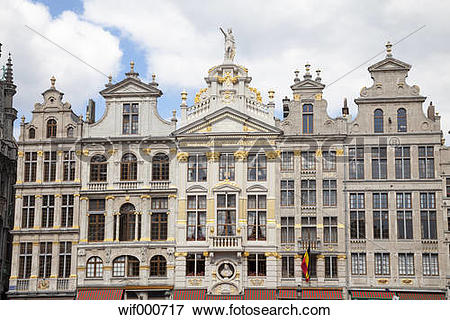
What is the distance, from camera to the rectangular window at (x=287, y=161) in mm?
49469

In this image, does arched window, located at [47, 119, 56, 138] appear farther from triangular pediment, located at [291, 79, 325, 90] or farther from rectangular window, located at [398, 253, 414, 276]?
rectangular window, located at [398, 253, 414, 276]

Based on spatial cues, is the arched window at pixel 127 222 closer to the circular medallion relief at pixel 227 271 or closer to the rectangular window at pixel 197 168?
the rectangular window at pixel 197 168

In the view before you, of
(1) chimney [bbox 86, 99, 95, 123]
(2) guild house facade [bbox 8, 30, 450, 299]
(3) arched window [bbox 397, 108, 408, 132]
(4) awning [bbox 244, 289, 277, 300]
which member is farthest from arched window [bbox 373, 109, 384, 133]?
(1) chimney [bbox 86, 99, 95, 123]

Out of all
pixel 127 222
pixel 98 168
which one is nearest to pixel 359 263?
pixel 127 222

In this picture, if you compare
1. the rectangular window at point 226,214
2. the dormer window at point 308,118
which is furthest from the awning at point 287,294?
the dormer window at point 308,118

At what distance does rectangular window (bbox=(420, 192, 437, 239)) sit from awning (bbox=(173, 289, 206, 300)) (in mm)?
15939

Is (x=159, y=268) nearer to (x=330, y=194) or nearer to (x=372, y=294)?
(x=330, y=194)

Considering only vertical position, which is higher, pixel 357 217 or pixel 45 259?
pixel 357 217

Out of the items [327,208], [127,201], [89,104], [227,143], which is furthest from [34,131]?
[327,208]

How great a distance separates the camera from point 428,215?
4734 centimetres

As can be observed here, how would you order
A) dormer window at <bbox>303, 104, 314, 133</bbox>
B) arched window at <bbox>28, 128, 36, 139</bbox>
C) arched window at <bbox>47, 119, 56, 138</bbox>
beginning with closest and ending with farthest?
dormer window at <bbox>303, 104, 314, 133</bbox> → arched window at <bbox>47, 119, 56, 138</bbox> → arched window at <bbox>28, 128, 36, 139</bbox>

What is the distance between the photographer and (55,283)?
4922cm

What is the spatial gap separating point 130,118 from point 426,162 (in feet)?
71.9

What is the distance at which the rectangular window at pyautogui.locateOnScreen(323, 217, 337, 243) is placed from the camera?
48062mm
